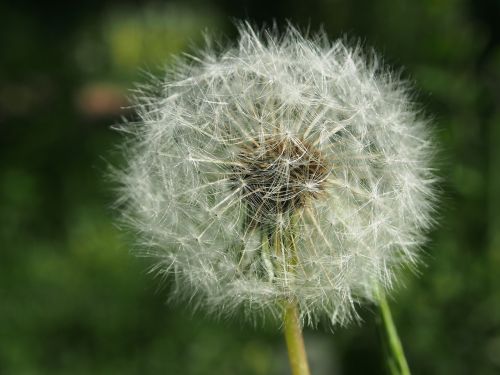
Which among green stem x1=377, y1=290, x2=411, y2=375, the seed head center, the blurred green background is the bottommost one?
green stem x1=377, y1=290, x2=411, y2=375

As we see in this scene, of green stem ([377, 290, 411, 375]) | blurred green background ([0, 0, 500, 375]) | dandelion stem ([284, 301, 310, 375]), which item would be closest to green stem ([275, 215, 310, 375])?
dandelion stem ([284, 301, 310, 375])

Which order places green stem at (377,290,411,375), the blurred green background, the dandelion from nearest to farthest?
green stem at (377,290,411,375) → the dandelion → the blurred green background

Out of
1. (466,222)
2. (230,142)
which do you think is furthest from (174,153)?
(466,222)

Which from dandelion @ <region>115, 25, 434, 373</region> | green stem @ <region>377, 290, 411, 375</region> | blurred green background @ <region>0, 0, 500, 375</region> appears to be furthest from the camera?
blurred green background @ <region>0, 0, 500, 375</region>

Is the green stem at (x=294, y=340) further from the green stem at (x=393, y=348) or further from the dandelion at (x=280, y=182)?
the green stem at (x=393, y=348)

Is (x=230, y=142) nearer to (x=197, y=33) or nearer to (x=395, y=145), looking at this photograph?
(x=395, y=145)

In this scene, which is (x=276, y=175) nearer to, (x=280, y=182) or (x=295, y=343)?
(x=280, y=182)

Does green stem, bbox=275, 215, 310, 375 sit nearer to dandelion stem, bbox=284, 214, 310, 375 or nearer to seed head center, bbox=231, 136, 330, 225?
dandelion stem, bbox=284, 214, 310, 375

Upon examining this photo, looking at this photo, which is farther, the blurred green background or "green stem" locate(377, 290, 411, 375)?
the blurred green background
